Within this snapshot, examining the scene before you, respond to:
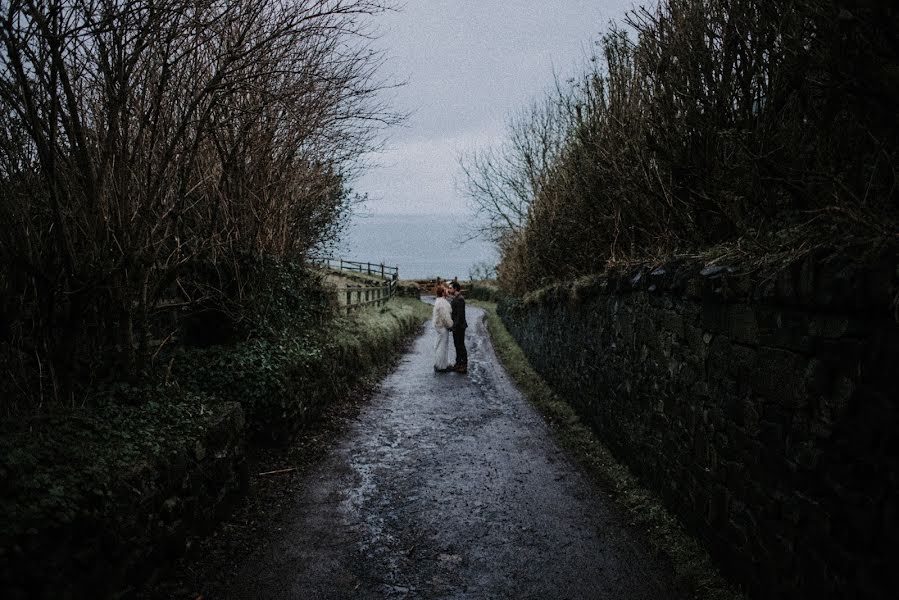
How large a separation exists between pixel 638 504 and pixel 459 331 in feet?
25.8

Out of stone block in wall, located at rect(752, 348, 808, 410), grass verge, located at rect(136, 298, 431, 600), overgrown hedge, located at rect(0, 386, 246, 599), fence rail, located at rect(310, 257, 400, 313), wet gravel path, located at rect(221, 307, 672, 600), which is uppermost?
fence rail, located at rect(310, 257, 400, 313)

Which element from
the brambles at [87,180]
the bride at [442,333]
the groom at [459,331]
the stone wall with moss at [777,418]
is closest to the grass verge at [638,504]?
the stone wall with moss at [777,418]

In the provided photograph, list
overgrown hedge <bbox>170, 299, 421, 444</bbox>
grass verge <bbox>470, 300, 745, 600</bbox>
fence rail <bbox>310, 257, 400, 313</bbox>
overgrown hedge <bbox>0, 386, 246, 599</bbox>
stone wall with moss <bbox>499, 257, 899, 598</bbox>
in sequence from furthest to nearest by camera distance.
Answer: fence rail <bbox>310, 257, 400, 313</bbox>, overgrown hedge <bbox>170, 299, 421, 444</bbox>, grass verge <bbox>470, 300, 745, 600</bbox>, overgrown hedge <bbox>0, 386, 246, 599</bbox>, stone wall with moss <bbox>499, 257, 899, 598</bbox>

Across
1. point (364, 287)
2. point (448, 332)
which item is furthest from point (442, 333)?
point (364, 287)

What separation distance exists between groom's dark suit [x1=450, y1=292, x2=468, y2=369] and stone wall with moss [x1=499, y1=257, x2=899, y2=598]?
22.7ft

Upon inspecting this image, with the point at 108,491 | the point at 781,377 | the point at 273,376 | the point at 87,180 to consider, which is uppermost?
the point at 87,180

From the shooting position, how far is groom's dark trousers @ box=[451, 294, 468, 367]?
1251 centimetres

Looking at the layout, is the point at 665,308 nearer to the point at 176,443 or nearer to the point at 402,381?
the point at 176,443

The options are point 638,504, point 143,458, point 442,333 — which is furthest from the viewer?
point 442,333

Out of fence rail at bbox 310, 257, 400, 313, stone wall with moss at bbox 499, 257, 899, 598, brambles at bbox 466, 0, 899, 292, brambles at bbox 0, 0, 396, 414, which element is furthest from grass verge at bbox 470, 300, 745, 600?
fence rail at bbox 310, 257, 400, 313

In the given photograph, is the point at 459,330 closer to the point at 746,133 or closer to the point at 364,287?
the point at 364,287

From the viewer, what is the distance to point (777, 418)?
308 cm

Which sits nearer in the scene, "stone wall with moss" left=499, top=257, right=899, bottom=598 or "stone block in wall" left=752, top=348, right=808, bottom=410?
"stone wall with moss" left=499, top=257, right=899, bottom=598

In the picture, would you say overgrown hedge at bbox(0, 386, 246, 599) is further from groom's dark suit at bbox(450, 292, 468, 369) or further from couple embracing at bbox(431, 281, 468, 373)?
groom's dark suit at bbox(450, 292, 468, 369)
